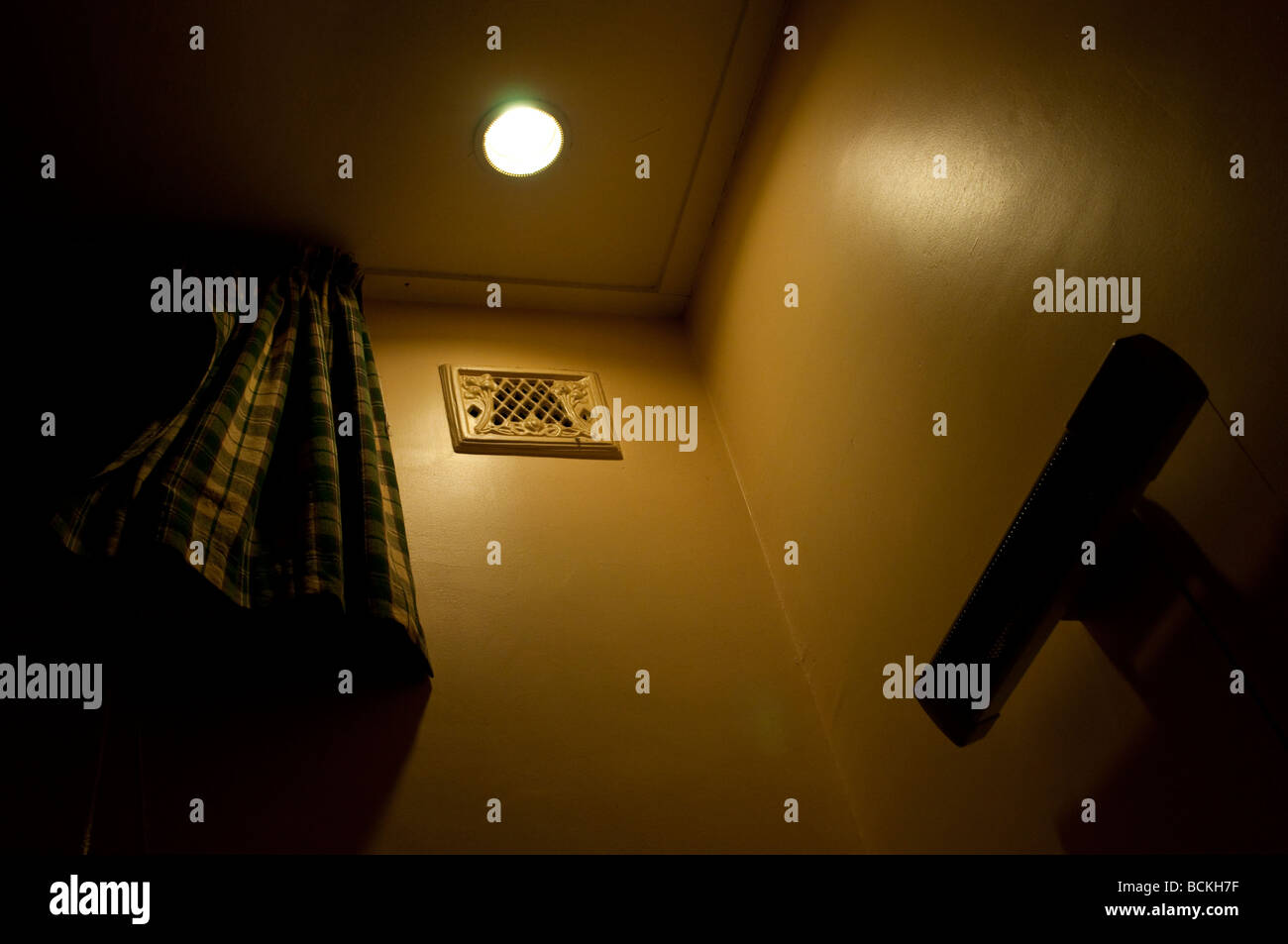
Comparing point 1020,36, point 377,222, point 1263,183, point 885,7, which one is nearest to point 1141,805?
point 1263,183

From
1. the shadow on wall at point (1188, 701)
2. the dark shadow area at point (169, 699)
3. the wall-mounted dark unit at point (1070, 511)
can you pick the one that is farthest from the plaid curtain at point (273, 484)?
the shadow on wall at point (1188, 701)

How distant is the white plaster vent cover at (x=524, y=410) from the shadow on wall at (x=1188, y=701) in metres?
1.43

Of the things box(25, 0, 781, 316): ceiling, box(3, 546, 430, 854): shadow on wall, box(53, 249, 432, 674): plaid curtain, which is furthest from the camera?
box(25, 0, 781, 316): ceiling

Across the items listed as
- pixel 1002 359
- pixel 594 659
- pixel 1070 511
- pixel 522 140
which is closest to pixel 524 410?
pixel 522 140

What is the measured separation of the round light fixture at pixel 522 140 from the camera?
8.31 ft

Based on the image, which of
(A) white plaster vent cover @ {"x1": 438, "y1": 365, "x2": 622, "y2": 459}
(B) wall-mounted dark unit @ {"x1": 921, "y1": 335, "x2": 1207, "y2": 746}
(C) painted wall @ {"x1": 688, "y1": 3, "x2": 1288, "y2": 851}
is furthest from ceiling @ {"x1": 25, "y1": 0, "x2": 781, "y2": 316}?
(B) wall-mounted dark unit @ {"x1": 921, "y1": 335, "x2": 1207, "y2": 746}

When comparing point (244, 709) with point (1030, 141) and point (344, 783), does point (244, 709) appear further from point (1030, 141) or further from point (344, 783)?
point (1030, 141)

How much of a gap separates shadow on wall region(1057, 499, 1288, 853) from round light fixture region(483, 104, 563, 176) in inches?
71.8

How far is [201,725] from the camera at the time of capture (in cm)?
172

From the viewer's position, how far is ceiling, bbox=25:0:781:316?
2289 mm

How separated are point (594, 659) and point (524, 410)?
0.84 m

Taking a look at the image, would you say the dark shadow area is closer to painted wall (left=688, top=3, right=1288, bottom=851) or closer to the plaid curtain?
the plaid curtain

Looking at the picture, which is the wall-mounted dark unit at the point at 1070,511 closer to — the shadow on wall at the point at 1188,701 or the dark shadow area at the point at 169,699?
the shadow on wall at the point at 1188,701

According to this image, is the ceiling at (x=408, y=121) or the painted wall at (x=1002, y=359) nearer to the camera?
the painted wall at (x=1002, y=359)
